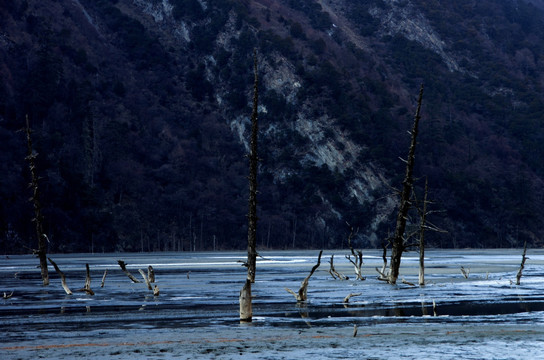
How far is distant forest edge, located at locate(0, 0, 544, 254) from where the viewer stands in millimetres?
143500

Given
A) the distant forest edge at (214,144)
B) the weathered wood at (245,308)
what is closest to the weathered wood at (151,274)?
the weathered wood at (245,308)

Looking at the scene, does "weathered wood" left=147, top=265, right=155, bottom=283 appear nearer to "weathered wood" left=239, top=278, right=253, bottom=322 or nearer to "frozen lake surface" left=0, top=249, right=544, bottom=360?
"frozen lake surface" left=0, top=249, right=544, bottom=360

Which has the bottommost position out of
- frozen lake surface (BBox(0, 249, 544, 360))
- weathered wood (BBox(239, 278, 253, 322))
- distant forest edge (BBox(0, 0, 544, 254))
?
frozen lake surface (BBox(0, 249, 544, 360))

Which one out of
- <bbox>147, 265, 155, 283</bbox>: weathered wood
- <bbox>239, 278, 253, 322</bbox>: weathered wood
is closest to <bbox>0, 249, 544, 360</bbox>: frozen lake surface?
<bbox>239, 278, 253, 322</bbox>: weathered wood

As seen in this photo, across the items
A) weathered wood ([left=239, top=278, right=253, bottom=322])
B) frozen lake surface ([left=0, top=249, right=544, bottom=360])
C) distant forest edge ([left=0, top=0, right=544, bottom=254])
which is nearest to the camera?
frozen lake surface ([left=0, top=249, right=544, bottom=360])

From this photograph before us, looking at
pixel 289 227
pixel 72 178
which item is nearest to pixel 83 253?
pixel 72 178

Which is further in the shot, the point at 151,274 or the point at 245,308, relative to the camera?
the point at 151,274

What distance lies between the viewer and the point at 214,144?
17300cm

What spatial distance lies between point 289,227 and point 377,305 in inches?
4923

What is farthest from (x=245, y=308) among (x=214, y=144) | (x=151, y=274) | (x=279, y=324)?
(x=214, y=144)

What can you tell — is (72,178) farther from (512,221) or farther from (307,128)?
(512,221)

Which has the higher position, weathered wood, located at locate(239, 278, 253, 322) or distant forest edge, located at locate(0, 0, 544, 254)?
distant forest edge, located at locate(0, 0, 544, 254)

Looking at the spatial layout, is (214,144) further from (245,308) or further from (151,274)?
(245,308)

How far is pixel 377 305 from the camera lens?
3253 centimetres
